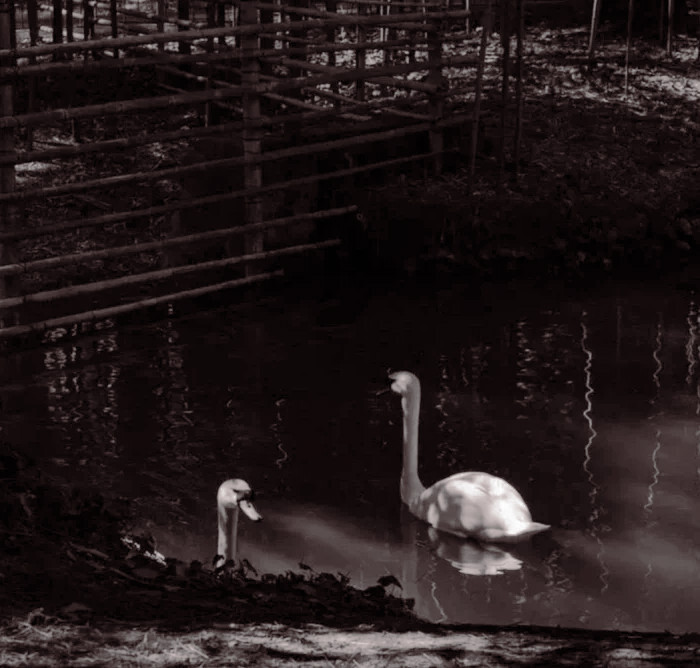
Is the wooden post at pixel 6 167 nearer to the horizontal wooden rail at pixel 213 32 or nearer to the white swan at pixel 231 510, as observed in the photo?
the horizontal wooden rail at pixel 213 32

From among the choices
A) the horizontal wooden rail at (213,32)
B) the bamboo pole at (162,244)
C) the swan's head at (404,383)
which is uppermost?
the horizontal wooden rail at (213,32)

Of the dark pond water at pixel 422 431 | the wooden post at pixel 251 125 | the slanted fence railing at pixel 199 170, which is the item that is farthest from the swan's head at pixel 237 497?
the wooden post at pixel 251 125

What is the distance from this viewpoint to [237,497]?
272 inches

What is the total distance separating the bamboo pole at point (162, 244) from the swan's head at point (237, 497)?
13.0 feet

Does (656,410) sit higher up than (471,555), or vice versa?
(656,410)

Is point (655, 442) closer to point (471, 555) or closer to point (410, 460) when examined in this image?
point (410, 460)

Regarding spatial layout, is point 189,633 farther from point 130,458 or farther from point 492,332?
point 492,332

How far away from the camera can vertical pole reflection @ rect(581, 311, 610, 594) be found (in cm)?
726

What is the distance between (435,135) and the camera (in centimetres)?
1362

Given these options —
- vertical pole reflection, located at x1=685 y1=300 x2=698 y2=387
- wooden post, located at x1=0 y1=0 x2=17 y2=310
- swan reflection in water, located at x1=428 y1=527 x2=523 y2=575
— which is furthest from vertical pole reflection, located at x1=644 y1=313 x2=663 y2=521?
wooden post, located at x1=0 y1=0 x2=17 y2=310

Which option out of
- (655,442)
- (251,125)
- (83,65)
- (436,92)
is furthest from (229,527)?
(436,92)

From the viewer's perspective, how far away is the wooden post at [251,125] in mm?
11828

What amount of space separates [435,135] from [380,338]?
3421 millimetres

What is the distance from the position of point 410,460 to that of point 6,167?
3.95 metres
